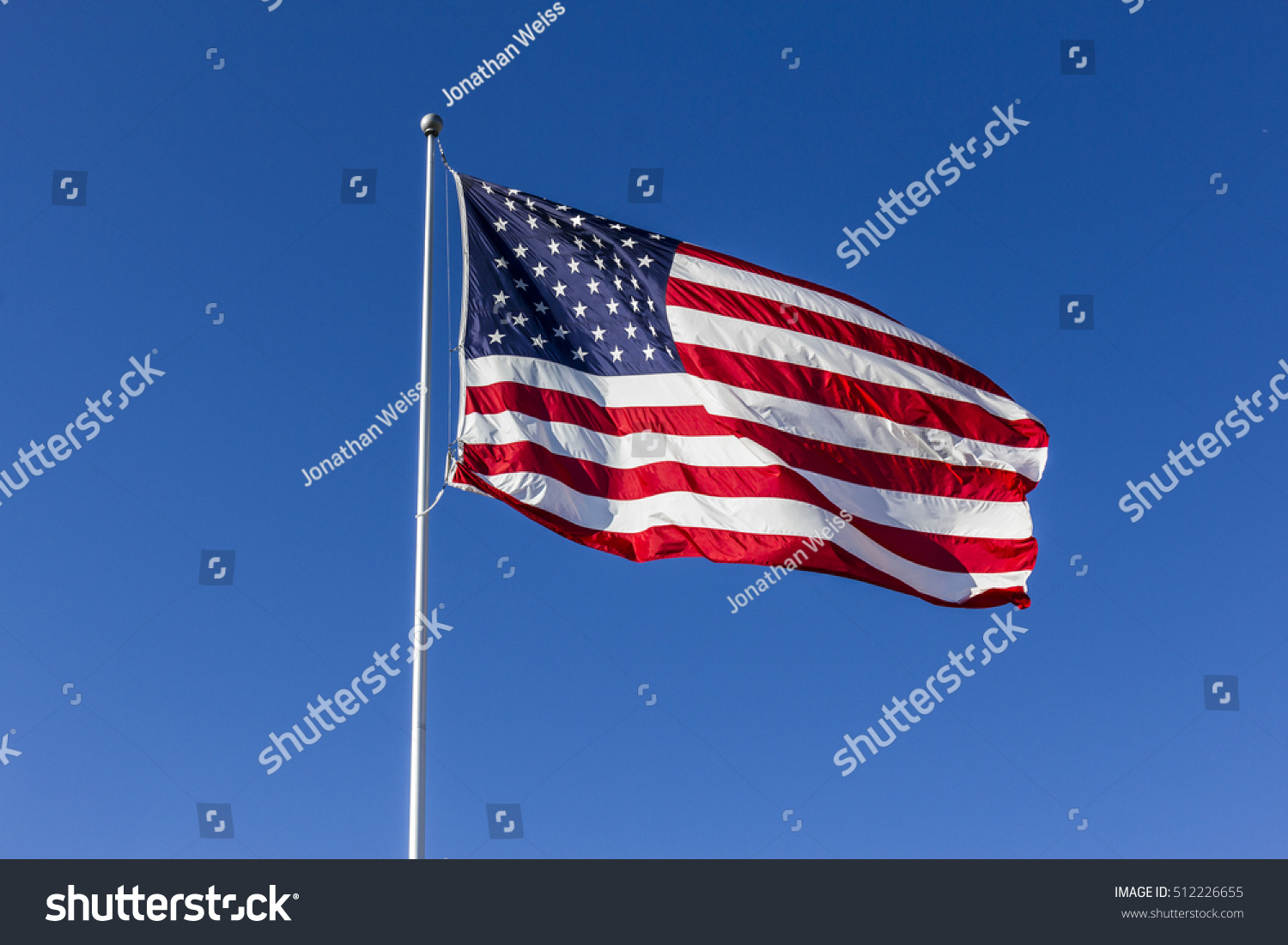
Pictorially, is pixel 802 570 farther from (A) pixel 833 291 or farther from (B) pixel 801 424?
(A) pixel 833 291

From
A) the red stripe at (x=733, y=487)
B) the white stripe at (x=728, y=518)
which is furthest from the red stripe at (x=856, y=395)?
the white stripe at (x=728, y=518)

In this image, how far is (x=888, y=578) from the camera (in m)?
17.3

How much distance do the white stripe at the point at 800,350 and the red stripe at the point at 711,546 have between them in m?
2.53

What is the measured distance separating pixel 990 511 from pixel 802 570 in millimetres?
2955

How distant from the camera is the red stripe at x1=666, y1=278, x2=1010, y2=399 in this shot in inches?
707

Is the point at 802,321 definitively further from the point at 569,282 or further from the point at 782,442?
the point at 569,282

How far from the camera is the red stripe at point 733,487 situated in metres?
15.8

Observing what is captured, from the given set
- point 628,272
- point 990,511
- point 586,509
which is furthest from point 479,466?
point 990,511

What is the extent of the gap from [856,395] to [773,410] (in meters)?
1.25

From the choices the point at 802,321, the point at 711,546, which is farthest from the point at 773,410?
the point at 711,546

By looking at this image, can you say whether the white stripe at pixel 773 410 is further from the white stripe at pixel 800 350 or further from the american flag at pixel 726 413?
the white stripe at pixel 800 350

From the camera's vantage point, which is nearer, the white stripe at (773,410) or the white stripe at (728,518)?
Answer: the white stripe at (728,518)

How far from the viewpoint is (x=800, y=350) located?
58.8 feet

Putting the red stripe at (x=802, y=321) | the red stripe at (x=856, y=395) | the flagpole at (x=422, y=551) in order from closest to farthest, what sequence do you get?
1. the flagpole at (x=422, y=551)
2. the red stripe at (x=856, y=395)
3. the red stripe at (x=802, y=321)
